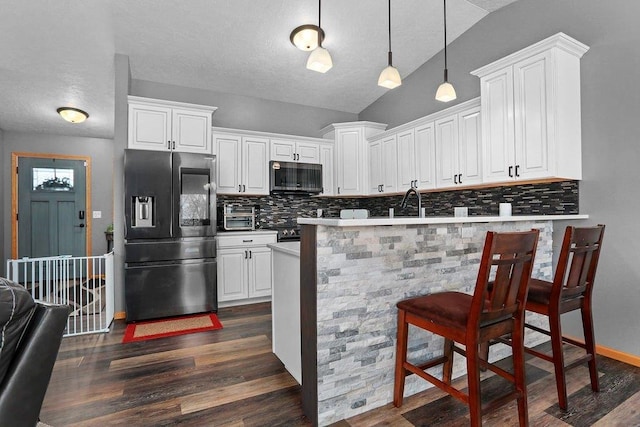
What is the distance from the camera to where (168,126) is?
3744 millimetres

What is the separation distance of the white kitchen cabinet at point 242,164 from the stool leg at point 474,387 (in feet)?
11.5

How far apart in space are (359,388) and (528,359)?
156 centimetres

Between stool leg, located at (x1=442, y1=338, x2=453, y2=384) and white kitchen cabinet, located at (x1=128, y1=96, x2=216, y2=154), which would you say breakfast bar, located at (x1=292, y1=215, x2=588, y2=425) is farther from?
white kitchen cabinet, located at (x1=128, y1=96, x2=216, y2=154)

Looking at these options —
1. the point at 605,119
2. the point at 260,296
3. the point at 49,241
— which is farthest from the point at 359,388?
the point at 49,241

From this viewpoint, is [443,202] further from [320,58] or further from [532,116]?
[320,58]

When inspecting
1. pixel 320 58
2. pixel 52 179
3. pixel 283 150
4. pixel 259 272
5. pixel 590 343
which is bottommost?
pixel 590 343

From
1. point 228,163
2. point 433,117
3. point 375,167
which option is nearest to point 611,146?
point 433,117

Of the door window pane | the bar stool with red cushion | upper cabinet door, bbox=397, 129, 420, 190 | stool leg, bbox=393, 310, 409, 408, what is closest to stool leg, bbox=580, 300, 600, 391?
the bar stool with red cushion

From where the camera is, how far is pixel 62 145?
227 inches

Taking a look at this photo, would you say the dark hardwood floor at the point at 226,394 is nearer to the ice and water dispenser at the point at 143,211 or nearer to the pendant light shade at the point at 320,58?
the ice and water dispenser at the point at 143,211

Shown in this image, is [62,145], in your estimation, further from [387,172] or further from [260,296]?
[387,172]

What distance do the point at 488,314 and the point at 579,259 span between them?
0.94m

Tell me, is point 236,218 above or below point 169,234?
above

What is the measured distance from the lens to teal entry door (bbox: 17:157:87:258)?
18.0 ft
